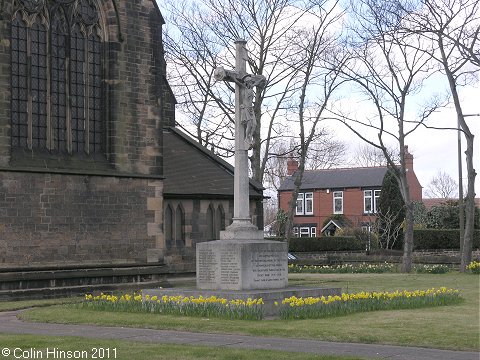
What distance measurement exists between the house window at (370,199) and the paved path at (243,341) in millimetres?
61825

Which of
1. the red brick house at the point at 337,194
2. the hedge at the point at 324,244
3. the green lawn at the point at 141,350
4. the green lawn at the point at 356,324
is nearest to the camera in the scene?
the green lawn at the point at 141,350

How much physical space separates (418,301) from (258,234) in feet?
12.4

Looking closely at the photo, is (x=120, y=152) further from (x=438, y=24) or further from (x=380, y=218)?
(x=380, y=218)

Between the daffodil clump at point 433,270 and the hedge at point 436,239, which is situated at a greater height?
the hedge at point 436,239

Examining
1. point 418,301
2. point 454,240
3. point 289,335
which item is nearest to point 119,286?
point 418,301

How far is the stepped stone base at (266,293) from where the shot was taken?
58.5 feet

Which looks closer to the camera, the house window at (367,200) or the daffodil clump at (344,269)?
the daffodil clump at (344,269)

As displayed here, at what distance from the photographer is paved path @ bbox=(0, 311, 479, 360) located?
1227 centimetres

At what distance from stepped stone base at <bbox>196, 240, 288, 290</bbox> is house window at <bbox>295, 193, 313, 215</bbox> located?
61996mm

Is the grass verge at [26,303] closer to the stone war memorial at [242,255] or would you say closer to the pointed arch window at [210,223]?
the stone war memorial at [242,255]

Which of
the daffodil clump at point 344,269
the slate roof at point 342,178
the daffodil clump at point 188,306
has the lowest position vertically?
the daffodil clump at point 188,306

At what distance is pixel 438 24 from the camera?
32750 mm

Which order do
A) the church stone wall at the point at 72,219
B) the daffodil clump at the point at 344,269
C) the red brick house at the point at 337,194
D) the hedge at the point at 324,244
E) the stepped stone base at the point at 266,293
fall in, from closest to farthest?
the stepped stone base at the point at 266,293, the church stone wall at the point at 72,219, the daffodil clump at the point at 344,269, the hedge at the point at 324,244, the red brick house at the point at 337,194

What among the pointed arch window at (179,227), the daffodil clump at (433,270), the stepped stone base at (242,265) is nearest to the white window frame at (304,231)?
the daffodil clump at (433,270)
